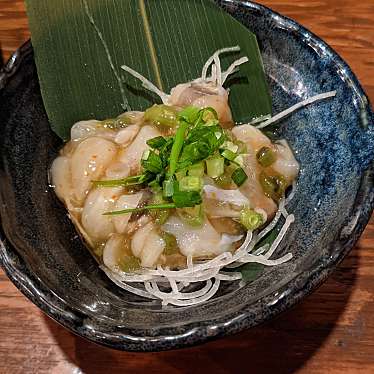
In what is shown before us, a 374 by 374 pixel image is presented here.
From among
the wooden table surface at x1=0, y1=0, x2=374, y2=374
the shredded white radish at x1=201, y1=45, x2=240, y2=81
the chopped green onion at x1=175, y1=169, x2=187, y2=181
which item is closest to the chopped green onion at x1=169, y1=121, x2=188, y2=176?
the chopped green onion at x1=175, y1=169, x2=187, y2=181

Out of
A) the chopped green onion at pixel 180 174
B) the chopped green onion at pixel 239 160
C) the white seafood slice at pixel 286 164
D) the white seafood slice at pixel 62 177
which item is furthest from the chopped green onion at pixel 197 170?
the white seafood slice at pixel 62 177

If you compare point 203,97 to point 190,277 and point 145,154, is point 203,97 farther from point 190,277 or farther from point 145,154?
point 190,277

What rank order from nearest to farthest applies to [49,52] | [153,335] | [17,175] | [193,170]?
[153,335] < [193,170] < [17,175] < [49,52]

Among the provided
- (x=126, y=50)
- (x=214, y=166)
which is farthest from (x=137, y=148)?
(x=126, y=50)

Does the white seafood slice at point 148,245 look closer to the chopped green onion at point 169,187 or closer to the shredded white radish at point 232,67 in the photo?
the chopped green onion at point 169,187

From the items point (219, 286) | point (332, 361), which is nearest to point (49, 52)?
point (219, 286)

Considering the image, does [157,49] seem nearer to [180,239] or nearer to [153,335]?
[180,239]
